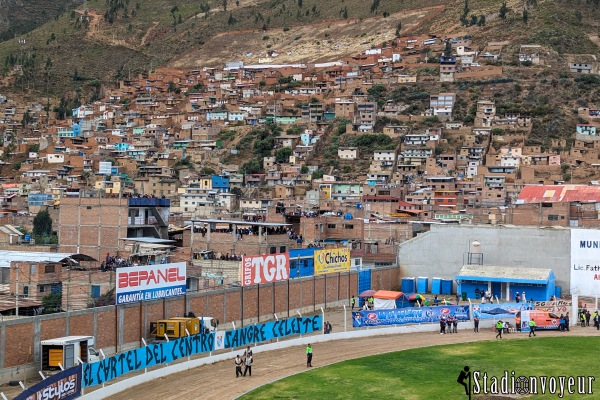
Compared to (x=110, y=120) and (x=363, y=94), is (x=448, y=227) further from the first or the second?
(x=110, y=120)

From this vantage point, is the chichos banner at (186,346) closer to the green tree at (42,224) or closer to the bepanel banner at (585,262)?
the bepanel banner at (585,262)

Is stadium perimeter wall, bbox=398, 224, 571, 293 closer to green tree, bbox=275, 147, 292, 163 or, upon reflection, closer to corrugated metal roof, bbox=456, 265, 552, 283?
corrugated metal roof, bbox=456, 265, 552, 283

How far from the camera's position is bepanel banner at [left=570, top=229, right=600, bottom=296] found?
169 ft

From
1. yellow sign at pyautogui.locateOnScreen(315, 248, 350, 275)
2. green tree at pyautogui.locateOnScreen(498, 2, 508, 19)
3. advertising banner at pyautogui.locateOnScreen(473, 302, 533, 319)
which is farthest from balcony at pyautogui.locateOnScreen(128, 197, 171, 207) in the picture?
green tree at pyautogui.locateOnScreen(498, 2, 508, 19)

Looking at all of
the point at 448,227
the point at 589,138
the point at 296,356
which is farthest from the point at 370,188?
the point at 296,356

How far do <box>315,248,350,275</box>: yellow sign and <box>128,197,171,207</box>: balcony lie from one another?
1912cm

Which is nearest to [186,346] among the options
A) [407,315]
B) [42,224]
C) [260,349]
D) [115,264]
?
[260,349]

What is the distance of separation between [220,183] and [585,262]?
7832cm

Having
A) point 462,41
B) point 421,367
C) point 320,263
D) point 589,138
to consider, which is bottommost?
point 421,367

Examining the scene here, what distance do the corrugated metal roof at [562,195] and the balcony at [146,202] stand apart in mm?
30381

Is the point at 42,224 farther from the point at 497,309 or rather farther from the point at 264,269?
the point at 497,309

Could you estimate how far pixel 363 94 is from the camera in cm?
15925

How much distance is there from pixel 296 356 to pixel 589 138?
352 feet

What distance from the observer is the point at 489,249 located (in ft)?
178
